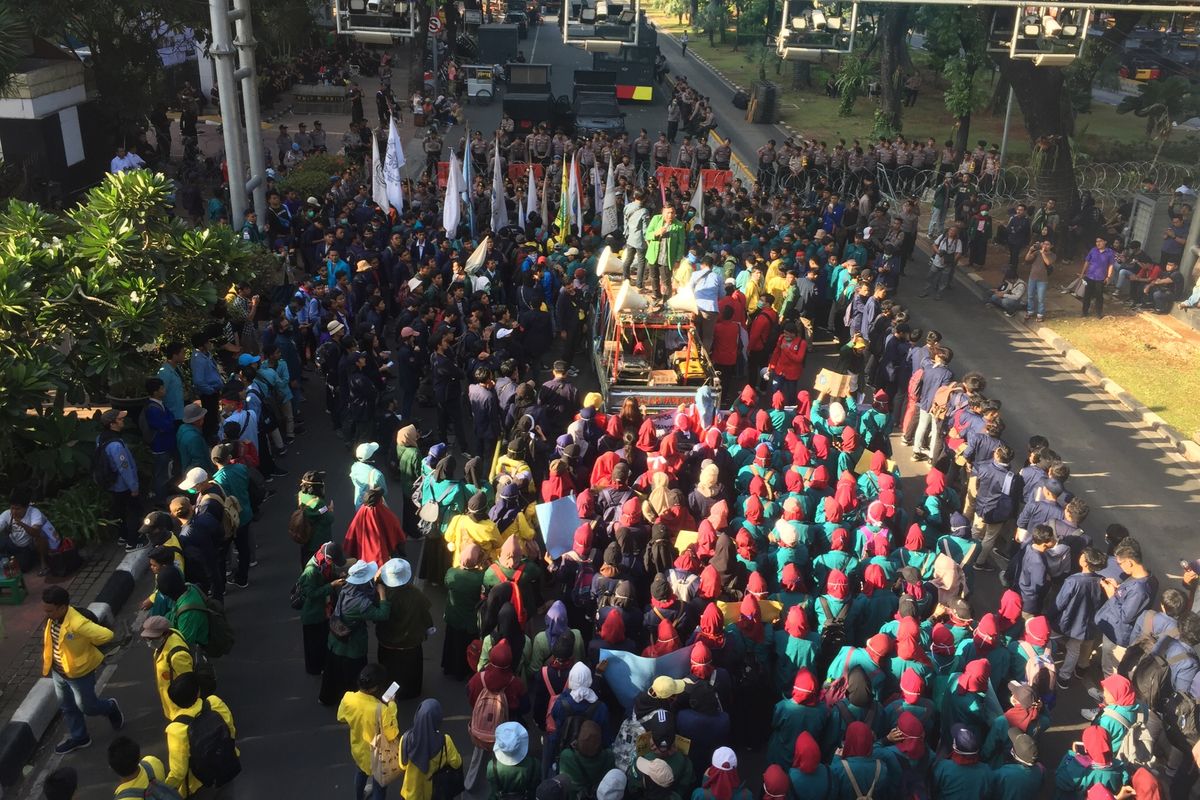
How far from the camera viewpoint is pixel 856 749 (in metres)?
7.04

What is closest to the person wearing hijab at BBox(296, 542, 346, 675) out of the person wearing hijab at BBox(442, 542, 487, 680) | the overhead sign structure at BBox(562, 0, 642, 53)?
the person wearing hijab at BBox(442, 542, 487, 680)

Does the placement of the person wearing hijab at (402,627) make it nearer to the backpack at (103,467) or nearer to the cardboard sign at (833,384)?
the backpack at (103,467)

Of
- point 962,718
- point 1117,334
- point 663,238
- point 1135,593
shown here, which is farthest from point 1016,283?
point 962,718

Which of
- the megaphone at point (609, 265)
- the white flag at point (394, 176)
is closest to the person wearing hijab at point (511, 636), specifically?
the megaphone at point (609, 265)

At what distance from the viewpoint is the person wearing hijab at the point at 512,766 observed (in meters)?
6.67

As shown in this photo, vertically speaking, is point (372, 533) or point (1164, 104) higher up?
point (1164, 104)

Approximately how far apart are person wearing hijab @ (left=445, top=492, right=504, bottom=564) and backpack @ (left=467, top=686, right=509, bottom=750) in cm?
176

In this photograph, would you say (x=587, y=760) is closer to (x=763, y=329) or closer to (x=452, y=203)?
(x=763, y=329)

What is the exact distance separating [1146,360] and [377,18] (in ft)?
47.9

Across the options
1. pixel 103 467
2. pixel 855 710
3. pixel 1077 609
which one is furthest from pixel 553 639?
pixel 103 467

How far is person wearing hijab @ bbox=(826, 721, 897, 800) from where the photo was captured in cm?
687

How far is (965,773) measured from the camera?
22.7ft

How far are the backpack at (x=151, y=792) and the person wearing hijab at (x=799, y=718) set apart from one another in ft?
13.3

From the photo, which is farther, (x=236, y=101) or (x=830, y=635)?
(x=236, y=101)
